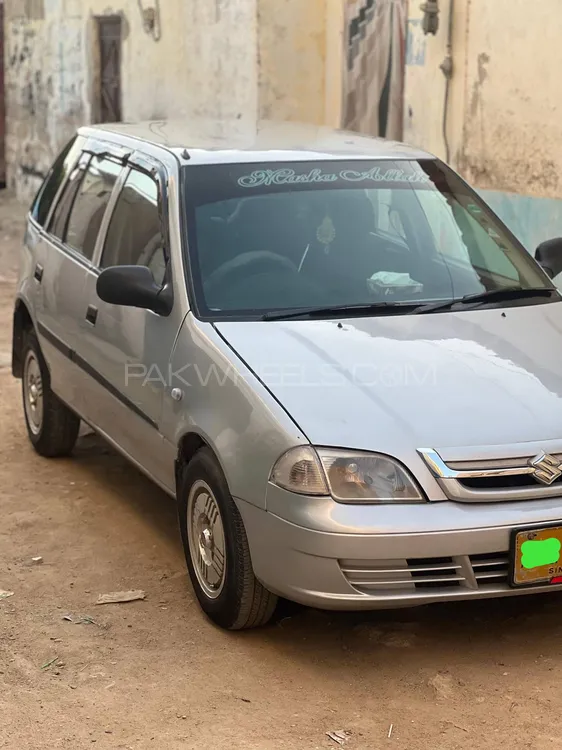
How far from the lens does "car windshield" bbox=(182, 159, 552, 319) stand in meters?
4.78

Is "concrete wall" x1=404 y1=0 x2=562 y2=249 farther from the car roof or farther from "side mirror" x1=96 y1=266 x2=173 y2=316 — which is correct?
"side mirror" x1=96 y1=266 x2=173 y2=316

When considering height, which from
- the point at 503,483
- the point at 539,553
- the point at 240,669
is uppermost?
the point at 503,483

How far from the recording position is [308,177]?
16.8 ft

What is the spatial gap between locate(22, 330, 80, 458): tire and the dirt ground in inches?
49.3

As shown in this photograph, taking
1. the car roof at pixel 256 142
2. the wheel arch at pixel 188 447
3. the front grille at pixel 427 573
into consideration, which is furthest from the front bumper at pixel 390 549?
the car roof at pixel 256 142

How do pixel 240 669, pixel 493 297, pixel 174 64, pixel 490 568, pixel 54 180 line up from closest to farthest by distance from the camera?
pixel 490 568
pixel 240 669
pixel 493 297
pixel 54 180
pixel 174 64

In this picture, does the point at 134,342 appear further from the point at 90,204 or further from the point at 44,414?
the point at 44,414

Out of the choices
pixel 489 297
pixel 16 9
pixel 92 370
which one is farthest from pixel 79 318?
pixel 16 9

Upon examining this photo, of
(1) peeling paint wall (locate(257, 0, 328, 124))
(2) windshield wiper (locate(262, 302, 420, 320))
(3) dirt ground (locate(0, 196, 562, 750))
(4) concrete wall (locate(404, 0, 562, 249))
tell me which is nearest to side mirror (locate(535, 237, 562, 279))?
(2) windshield wiper (locate(262, 302, 420, 320))

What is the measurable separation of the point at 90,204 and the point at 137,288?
141 centimetres

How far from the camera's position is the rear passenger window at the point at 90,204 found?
5809 millimetres

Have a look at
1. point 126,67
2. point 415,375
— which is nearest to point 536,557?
point 415,375

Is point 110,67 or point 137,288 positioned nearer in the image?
point 137,288

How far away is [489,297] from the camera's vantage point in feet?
16.0
